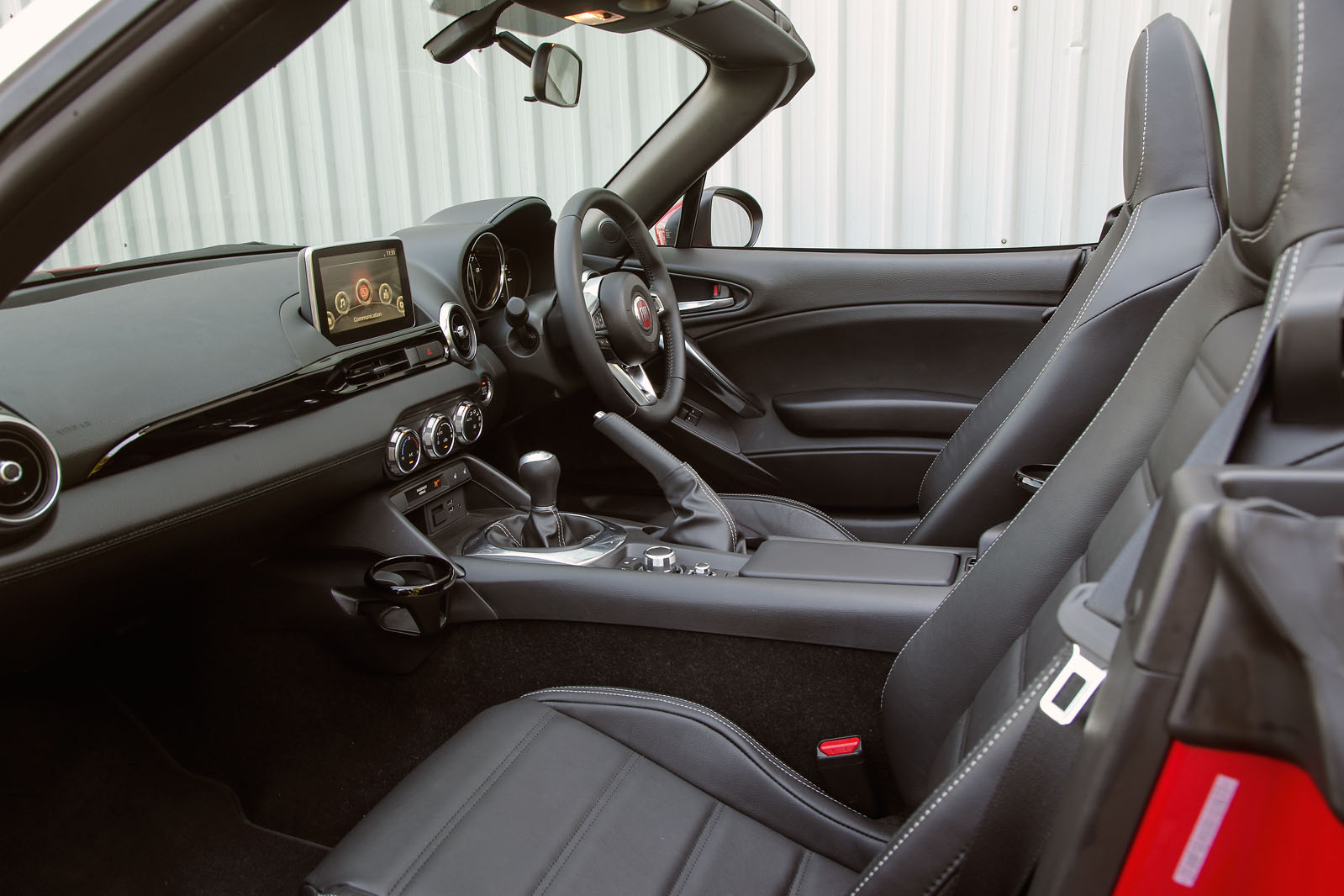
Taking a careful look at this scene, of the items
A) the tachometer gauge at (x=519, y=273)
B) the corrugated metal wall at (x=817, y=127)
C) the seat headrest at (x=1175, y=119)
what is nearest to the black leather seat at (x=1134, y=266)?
the seat headrest at (x=1175, y=119)

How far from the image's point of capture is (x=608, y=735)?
115cm

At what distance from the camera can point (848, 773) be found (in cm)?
111

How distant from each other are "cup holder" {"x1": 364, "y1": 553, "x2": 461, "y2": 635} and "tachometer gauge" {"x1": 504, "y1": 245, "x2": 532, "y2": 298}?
84cm

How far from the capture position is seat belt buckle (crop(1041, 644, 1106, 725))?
628 mm

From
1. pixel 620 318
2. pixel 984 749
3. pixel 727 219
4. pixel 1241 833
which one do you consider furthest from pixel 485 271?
pixel 1241 833

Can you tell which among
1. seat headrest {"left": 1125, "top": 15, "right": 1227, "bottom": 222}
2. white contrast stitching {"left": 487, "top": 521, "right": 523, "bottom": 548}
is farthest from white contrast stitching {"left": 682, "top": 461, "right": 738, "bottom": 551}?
seat headrest {"left": 1125, "top": 15, "right": 1227, "bottom": 222}

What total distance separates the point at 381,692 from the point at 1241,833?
1303mm

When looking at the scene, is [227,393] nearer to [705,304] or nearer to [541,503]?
[541,503]

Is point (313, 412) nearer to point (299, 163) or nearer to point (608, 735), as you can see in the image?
point (608, 735)

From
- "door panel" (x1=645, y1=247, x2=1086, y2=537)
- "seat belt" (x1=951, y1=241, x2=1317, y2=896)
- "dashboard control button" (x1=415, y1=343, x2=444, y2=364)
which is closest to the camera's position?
"seat belt" (x1=951, y1=241, x2=1317, y2=896)

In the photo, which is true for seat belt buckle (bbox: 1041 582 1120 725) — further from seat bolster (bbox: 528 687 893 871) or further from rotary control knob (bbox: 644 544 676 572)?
rotary control knob (bbox: 644 544 676 572)

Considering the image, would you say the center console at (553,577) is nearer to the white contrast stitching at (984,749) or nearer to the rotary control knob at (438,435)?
the rotary control knob at (438,435)

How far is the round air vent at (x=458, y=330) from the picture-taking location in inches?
64.8

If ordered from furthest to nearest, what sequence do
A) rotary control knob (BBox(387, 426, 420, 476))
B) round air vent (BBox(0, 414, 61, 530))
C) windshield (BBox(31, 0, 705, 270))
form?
windshield (BBox(31, 0, 705, 270)) < rotary control knob (BBox(387, 426, 420, 476)) < round air vent (BBox(0, 414, 61, 530))
